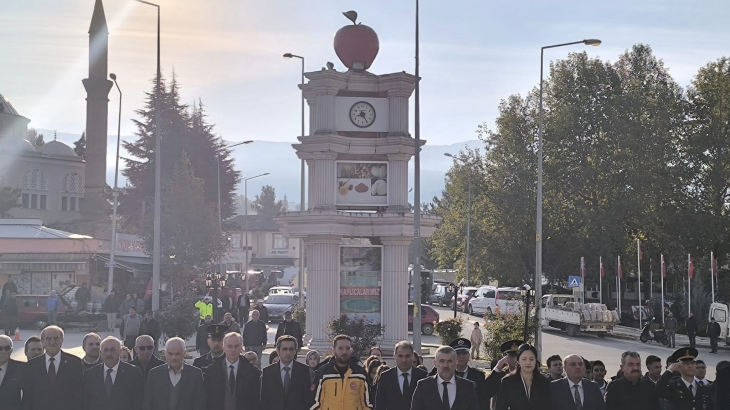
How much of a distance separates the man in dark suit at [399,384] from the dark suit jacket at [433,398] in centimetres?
65

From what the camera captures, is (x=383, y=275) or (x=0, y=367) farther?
(x=383, y=275)

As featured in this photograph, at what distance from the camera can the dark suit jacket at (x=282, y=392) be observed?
9.73m

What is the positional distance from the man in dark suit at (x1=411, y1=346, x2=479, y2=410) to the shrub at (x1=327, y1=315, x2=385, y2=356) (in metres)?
16.0

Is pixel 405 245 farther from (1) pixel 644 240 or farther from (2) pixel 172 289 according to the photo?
(1) pixel 644 240

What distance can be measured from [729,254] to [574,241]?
328 inches

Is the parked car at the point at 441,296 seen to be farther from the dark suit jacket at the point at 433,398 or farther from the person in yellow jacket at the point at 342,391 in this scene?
the dark suit jacket at the point at 433,398

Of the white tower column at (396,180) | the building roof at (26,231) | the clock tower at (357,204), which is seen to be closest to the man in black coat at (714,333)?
the clock tower at (357,204)

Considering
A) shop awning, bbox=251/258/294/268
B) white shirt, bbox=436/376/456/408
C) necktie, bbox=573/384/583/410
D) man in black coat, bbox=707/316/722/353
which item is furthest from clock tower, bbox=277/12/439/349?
shop awning, bbox=251/258/294/268

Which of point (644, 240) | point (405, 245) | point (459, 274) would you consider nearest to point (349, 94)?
point (405, 245)

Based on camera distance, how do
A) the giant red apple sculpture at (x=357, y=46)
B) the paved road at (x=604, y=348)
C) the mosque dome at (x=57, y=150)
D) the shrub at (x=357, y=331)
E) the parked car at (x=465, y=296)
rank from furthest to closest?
1. the mosque dome at (x=57, y=150)
2. the parked car at (x=465, y=296)
3. the paved road at (x=604, y=348)
4. the giant red apple sculpture at (x=357, y=46)
5. the shrub at (x=357, y=331)

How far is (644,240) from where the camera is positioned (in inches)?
2061

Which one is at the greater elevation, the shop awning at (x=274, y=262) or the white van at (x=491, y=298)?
the shop awning at (x=274, y=262)

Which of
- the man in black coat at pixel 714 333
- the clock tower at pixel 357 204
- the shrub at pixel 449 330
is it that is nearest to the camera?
the clock tower at pixel 357 204

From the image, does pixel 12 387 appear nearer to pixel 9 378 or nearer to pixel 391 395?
pixel 9 378
